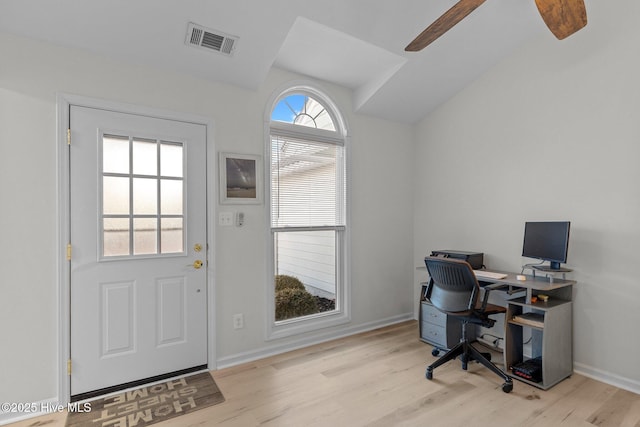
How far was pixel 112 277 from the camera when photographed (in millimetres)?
2453

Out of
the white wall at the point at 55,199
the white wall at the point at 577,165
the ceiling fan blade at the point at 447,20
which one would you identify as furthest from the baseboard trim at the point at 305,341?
the ceiling fan blade at the point at 447,20

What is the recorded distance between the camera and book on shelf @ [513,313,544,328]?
2574 mm

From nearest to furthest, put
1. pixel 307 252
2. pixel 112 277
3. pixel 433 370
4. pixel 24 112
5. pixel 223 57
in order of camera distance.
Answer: pixel 24 112 → pixel 112 277 → pixel 223 57 → pixel 433 370 → pixel 307 252

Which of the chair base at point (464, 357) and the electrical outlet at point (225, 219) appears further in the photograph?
the electrical outlet at point (225, 219)

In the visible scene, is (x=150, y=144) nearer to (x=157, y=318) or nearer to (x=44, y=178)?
(x=44, y=178)

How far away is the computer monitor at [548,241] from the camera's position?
261 cm

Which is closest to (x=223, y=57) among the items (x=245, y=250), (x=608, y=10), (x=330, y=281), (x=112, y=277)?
(x=245, y=250)

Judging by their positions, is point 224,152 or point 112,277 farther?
point 224,152

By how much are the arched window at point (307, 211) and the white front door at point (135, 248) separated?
72 cm

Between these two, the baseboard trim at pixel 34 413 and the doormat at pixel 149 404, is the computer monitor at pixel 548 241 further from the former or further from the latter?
the baseboard trim at pixel 34 413

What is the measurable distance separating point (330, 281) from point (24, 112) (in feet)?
9.53

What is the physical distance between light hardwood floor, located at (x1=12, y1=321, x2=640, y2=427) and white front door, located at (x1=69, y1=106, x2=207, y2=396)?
44 cm

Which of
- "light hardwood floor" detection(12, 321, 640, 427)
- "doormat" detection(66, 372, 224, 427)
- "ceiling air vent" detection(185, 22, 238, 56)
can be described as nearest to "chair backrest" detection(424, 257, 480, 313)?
"light hardwood floor" detection(12, 321, 640, 427)

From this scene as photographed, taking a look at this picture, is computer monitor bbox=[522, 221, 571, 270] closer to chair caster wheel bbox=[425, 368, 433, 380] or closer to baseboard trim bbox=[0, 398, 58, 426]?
chair caster wheel bbox=[425, 368, 433, 380]
